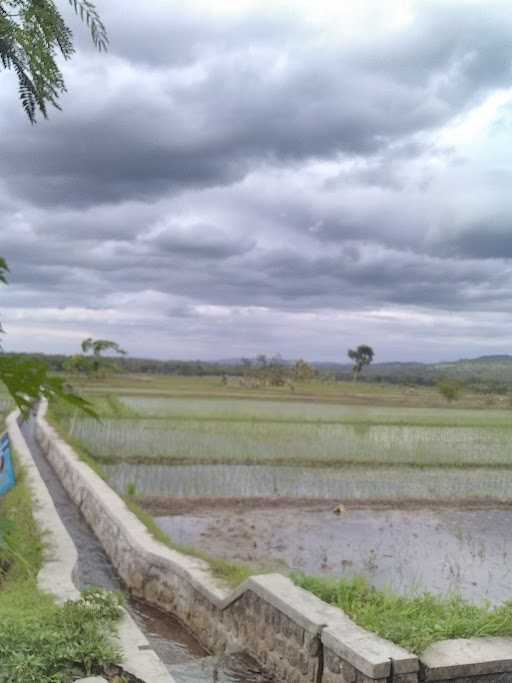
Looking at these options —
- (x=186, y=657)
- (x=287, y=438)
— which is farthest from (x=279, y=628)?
(x=287, y=438)

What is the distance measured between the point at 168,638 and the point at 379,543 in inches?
135

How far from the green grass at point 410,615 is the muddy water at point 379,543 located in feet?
5.67

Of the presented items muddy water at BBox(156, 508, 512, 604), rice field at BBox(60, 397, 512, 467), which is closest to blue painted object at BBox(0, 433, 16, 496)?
muddy water at BBox(156, 508, 512, 604)

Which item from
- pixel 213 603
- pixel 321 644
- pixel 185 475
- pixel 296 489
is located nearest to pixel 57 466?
pixel 185 475

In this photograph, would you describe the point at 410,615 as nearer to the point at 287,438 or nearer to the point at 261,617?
the point at 261,617

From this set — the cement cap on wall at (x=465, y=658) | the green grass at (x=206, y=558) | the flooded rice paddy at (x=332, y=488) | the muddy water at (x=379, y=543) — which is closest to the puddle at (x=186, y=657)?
the green grass at (x=206, y=558)

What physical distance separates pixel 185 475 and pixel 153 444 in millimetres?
2240

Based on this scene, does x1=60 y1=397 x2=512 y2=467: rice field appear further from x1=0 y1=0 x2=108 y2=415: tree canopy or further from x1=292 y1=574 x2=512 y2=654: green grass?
x1=0 y1=0 x2=108 y2=415: tree canopy

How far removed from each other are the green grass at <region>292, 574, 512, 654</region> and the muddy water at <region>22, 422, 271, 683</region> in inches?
25.8

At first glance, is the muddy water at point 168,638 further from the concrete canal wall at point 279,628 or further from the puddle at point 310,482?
the puddle at point 310,482

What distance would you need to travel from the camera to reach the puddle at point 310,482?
10.3 meters

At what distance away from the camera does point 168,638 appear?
201 inches

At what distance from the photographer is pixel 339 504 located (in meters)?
9.76

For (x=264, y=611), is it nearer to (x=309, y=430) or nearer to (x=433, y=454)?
(x=433, y=454)
